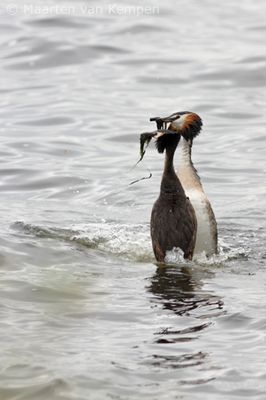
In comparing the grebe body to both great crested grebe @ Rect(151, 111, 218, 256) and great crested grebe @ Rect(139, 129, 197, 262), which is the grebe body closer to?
great crested grebe @ Rect(139, 129, 197, 262)

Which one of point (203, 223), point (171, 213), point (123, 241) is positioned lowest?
point (123, 241)

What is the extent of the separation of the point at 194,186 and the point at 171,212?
518mm

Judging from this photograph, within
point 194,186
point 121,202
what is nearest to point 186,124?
point 194,186

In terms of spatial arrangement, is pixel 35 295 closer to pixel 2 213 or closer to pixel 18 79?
pixel 2 213

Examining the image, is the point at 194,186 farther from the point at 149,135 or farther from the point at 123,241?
the point at 123,241

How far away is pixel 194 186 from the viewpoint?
1064 centimetres

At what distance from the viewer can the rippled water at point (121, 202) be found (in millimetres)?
7543

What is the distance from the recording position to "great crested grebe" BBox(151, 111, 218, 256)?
10484mm

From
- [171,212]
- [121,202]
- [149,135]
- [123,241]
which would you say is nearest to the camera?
[149,135]

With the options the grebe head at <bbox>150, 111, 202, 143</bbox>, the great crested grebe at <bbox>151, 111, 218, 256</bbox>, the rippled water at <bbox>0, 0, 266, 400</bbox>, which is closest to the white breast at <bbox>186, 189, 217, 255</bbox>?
the great crested grebe at <bbox>151, 111, 218, 256</bbox>

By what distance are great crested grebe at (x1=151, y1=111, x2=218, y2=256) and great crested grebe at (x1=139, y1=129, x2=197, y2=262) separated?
14 centimetres

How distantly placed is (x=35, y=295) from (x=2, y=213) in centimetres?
346

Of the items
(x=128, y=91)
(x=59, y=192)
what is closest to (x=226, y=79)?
(x=128, y=91)

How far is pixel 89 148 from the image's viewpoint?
16.2 m
